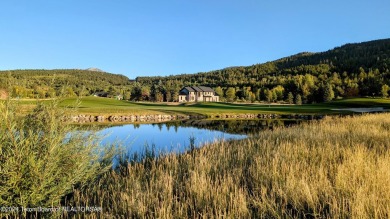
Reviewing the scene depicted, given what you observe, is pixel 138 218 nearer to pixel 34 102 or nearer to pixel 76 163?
pixel 76 163

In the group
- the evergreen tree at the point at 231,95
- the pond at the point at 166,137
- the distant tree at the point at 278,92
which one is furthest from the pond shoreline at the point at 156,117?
the evergreen tree at the point at 231,95

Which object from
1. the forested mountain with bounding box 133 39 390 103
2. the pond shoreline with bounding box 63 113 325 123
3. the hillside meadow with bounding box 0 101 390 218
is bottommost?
the pond shoreline with bounding box 63 113 325 123

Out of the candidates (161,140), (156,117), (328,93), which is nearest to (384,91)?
(328,93)

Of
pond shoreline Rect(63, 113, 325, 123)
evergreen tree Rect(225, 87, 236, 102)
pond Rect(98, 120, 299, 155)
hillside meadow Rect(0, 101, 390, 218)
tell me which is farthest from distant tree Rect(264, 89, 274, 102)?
hillside meadow Rect(0, 101, 390, 218)

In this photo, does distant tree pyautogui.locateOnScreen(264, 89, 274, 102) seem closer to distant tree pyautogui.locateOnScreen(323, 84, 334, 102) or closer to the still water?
distant tree pyautogui.locateOnScreen(323, 84, 334, 102)

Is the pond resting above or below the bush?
below

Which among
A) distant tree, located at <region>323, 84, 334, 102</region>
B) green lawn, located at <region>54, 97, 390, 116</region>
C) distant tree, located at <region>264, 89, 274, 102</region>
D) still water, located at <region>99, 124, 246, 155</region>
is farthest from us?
distant tree, located at <region>264, 89, 274, 102</region>

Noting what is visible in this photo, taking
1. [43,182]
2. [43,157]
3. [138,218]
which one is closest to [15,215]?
[43,182]

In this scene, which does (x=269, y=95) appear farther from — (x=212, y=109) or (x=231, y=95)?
(x=212, y=109)

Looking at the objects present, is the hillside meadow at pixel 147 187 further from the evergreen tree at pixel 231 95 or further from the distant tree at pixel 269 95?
the evergreen tree at pixel 231 95

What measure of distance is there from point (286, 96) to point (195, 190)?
368 ft

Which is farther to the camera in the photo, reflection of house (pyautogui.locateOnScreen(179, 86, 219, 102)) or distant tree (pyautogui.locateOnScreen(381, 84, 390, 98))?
reflection of house (pyautogui.locateOnScreen(179, 86, 219, 102))

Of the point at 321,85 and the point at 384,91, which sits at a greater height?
the point at 321,85

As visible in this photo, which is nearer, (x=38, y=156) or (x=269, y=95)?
(x=38, y=156)
